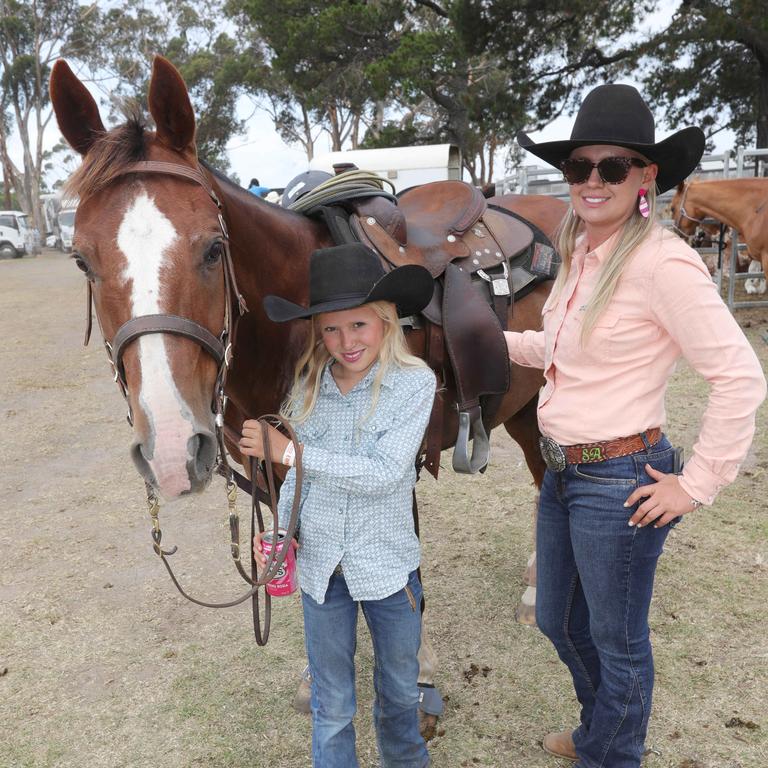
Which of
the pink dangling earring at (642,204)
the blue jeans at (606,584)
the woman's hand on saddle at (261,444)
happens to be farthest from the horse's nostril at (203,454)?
the pink dangling earring at (642,204)

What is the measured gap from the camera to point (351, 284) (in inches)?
65.3

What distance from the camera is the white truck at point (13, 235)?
28.8m

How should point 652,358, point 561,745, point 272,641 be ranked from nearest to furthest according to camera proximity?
point 652,358
point 561,745
point 272,641

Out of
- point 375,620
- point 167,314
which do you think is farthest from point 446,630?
point 167,314

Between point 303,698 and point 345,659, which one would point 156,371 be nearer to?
point 345,659

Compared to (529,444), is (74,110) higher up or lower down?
higher up

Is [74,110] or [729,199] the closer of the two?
[74,110]

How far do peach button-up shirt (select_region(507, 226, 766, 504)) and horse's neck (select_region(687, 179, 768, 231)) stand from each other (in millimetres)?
7511

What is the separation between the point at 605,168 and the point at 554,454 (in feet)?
2.40

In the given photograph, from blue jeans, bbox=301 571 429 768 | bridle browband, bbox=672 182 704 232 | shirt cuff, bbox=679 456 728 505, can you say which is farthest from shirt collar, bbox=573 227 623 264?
bridle browband, bbox=672 182 704 232

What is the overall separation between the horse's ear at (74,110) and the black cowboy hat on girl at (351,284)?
2.34 ft

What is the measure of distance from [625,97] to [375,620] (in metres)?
1.51

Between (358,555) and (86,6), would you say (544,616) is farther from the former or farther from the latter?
(86,6)

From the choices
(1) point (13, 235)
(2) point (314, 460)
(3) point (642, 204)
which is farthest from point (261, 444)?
(1) point (13, 235)
